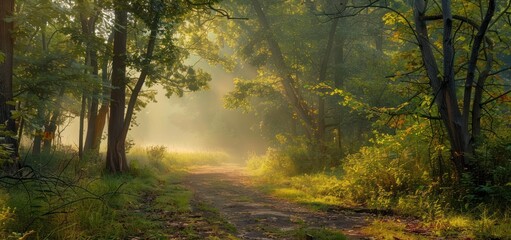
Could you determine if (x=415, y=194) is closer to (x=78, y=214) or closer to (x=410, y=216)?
(x=410, y=216)

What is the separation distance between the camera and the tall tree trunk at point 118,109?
14.0 metres

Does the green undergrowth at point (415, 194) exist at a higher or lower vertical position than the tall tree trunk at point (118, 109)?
lower

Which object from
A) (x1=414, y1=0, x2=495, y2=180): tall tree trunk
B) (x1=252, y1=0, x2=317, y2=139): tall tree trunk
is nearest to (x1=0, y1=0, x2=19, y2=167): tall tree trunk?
(x1=414, y1=0, x2=495, y2=180): tall tree trunk

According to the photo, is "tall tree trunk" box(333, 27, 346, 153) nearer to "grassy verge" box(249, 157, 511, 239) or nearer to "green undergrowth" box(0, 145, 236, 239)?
"grassy verge" box(249, 157, 511, 239)

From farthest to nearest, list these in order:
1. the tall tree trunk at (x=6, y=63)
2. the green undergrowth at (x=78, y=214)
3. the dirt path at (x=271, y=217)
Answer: the tall tree trunk at (x=6, y=63) → the dirt path at (x=271, y=217) → the green undergrowth at (x=78, y=214)

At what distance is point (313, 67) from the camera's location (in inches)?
890

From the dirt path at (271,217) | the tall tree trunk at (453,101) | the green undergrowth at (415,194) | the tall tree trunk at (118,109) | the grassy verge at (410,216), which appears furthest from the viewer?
the tall tree trunk at (118,109)

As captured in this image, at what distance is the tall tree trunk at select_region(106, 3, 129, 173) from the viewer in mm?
14008

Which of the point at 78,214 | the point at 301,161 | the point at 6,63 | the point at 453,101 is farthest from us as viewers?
the point at 301,161

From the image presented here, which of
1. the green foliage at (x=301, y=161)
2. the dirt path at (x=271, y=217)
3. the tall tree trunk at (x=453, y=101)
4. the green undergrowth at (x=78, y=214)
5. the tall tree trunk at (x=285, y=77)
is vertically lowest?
the dirt path at (x=271, y=217)

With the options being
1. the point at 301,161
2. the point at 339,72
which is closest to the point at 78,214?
the point at 301,161

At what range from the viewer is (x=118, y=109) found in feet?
47.4

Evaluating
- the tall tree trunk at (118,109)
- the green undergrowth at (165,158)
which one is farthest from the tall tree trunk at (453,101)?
the green undergrowth at (165,158)

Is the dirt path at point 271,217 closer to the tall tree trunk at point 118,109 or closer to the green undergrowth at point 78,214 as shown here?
the green undergrowth at point 78,214
